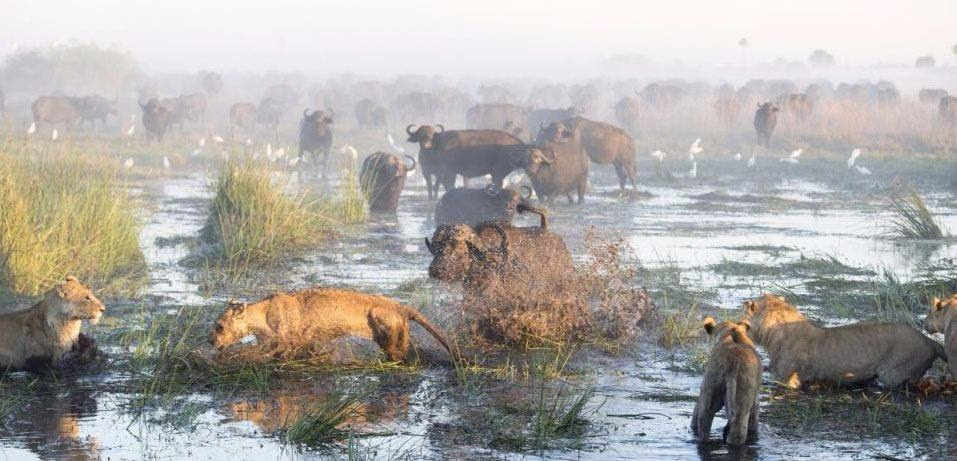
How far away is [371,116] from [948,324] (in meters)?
34.3

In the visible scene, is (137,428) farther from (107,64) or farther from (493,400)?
(107,64)

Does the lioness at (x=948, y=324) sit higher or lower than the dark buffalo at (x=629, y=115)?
lower

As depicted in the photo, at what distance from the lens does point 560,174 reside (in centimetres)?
2159

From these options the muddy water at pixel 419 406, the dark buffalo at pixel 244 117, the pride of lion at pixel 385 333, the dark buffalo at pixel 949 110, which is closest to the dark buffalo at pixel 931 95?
the dark buffalo at pixel 949 110

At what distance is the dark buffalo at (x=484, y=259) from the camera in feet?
33.9

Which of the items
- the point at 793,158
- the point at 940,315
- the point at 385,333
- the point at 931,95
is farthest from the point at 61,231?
the point at 931,95

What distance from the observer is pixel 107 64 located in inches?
2894

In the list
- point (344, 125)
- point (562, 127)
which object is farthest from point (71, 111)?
point (562, 127)

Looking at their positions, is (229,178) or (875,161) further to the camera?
(875,161)

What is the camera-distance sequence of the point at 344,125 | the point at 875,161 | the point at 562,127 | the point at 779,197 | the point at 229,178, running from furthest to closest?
the point at 344,125 → the point at 875,161 → the point at 562,127 → the point at 779,197 → the point at 229,178

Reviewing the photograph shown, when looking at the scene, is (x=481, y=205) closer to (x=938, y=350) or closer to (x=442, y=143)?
(x=442, y=143)

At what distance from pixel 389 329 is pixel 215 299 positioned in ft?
11.5

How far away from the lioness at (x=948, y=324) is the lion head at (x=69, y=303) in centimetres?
501

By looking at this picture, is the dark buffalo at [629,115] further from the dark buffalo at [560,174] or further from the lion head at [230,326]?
the lion head at [230,326]
